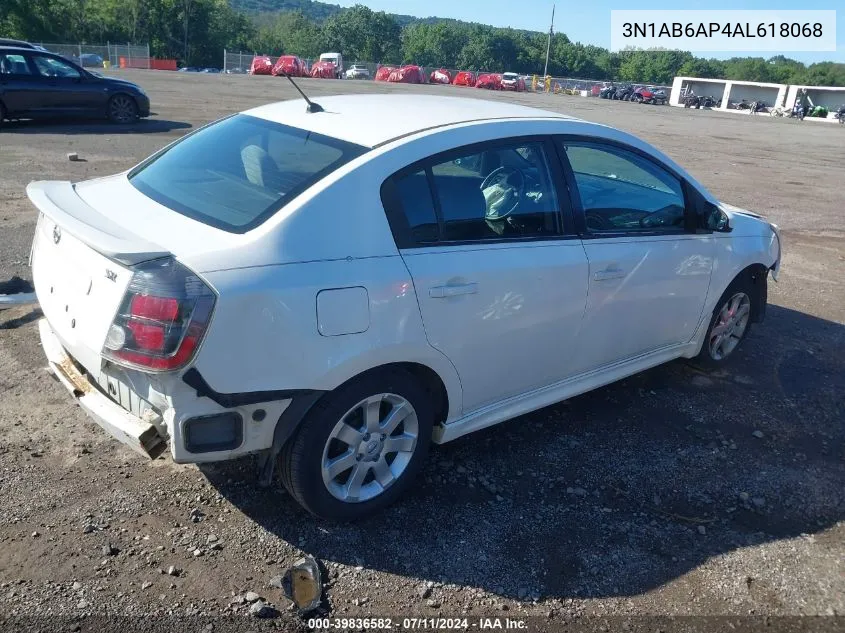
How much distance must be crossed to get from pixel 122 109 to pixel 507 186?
1398cm

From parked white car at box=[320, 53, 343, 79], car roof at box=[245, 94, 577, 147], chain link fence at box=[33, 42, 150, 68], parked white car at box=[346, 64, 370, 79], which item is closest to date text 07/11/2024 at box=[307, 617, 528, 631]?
car roof at box=[245, 94, 577, 147]

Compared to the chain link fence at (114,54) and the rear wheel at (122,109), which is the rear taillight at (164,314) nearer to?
the rear wheel at (122,109)

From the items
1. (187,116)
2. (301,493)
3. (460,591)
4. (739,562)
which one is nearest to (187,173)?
(301,493)

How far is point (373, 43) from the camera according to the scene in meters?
106

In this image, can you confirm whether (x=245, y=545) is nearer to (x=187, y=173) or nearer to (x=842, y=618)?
(x=187, y=173)

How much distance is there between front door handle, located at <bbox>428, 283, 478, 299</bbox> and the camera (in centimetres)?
301

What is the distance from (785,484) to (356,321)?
2.56 m

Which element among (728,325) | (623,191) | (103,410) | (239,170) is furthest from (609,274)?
(103,410)

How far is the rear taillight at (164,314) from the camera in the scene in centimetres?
250

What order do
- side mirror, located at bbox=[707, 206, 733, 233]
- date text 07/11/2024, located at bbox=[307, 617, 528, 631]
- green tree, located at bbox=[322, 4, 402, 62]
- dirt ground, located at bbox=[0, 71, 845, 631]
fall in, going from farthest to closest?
green tree, located at bbox=[322, 4, 402, 62], side mirror, located at bbox=[707, 206, 733, 233], dirt ground, located at bbox=[0, 71, 845, 631], date text 07/11/2024, located at bbox=[307, 617, 528, 631]

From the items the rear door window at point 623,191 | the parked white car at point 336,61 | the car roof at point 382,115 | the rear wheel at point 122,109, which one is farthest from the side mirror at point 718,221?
the parked white car at point 336,61

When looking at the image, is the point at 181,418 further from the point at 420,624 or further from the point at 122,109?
the point at 122,109

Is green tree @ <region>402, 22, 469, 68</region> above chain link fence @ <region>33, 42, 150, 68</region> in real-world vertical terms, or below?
above

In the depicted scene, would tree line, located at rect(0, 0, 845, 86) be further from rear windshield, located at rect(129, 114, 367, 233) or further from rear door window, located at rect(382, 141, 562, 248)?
rear door window, located at rect(382, 141, 562, 248)
